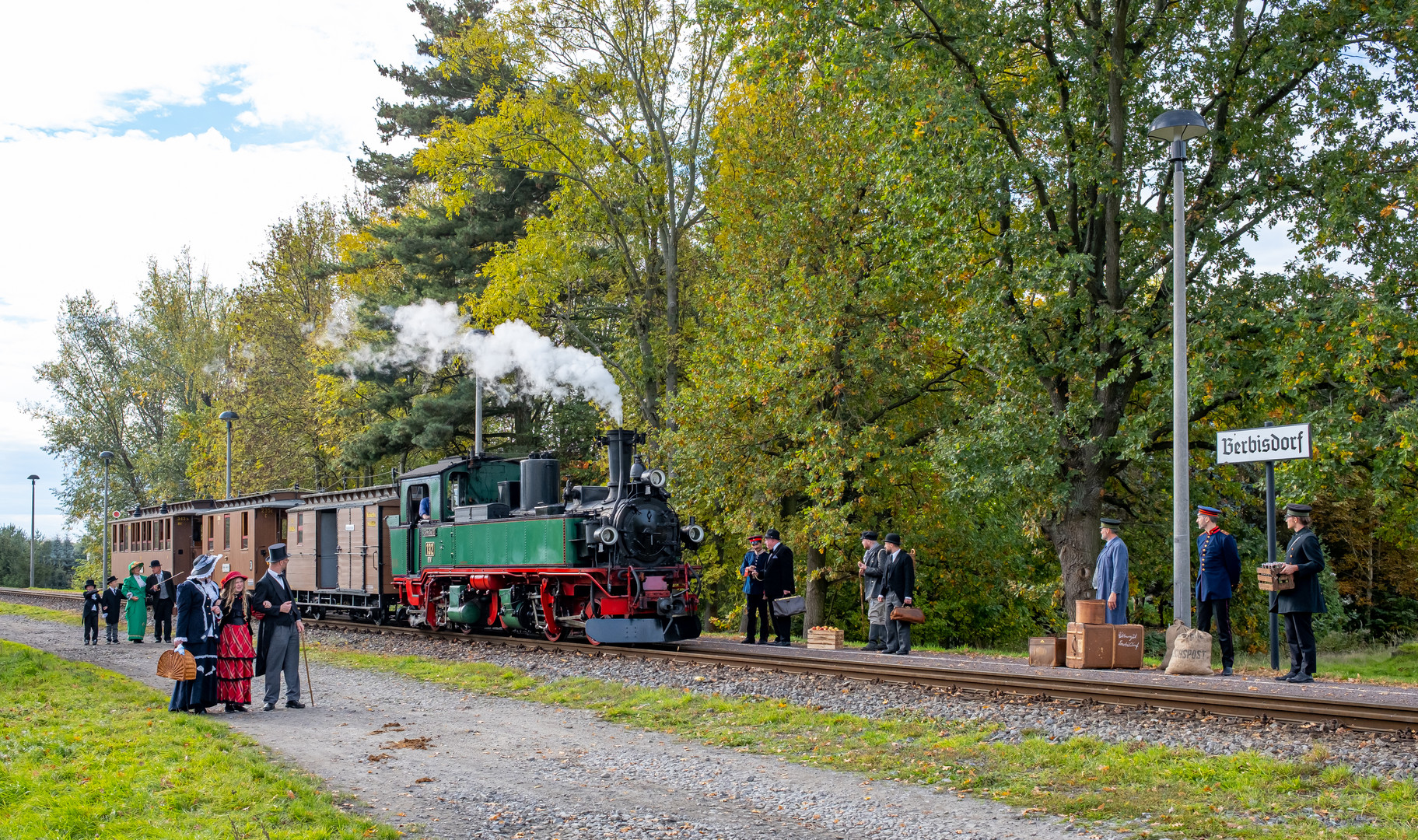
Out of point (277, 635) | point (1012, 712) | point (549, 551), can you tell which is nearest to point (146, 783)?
point (277, 635)

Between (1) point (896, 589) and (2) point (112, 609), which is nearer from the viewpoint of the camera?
(1) point (896, 589)

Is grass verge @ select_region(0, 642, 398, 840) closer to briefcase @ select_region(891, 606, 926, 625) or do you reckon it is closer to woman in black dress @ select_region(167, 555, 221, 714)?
woman in black dress @ select_region(167, 555, 221, 714)

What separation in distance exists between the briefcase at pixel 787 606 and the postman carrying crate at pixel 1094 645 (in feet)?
15.6

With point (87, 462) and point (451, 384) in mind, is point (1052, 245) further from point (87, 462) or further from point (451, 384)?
point (87, 462)

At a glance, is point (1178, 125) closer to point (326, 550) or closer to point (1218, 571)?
point (1218, 571)

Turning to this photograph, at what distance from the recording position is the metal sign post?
11.0 m

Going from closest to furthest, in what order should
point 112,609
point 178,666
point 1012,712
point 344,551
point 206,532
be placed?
1. point 1012,712
2. point 178,666
3. point 112,609
4. point 344,551
5. point 206,532

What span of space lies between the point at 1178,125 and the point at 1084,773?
25.3 ft

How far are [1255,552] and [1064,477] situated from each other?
785 cm

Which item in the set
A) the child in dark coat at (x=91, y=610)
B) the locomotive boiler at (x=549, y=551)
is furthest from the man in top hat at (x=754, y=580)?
the child in dark coat at (x=91, y=610)

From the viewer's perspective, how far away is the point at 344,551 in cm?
2211

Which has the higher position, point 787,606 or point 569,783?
point 787,606

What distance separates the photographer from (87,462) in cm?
5006

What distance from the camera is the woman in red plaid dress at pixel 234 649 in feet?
35.2
